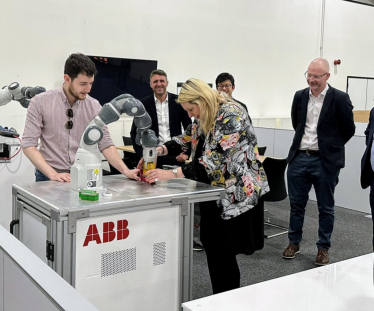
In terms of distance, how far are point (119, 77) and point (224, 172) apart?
393 cm

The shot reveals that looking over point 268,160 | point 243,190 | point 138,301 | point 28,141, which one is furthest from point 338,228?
point 28,141

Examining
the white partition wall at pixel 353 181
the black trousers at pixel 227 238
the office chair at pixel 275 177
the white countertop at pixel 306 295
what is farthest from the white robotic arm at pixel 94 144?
the white partition wall at pixel 353 181

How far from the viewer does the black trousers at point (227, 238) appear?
2.20 m

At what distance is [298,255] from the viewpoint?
3.67 m

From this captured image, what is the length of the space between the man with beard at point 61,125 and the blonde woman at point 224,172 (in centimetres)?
42

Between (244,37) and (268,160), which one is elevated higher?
(244,37)

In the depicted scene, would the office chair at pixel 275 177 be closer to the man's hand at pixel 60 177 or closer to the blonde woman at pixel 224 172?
the blonde woman at pixel 224 172

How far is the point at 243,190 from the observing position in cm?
214

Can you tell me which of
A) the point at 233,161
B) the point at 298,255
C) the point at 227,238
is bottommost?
the point at 298,255

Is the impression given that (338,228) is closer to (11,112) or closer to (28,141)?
(28,141)

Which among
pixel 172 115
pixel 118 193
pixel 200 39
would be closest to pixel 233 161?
pixel 118 193

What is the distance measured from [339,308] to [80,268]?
1093 millimetres

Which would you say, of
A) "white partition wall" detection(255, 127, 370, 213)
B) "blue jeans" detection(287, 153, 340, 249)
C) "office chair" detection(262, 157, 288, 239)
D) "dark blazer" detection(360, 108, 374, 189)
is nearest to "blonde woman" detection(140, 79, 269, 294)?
"dark blazer" detection(360, 108, 374, 189)

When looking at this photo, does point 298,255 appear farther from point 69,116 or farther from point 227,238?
point 69,116
